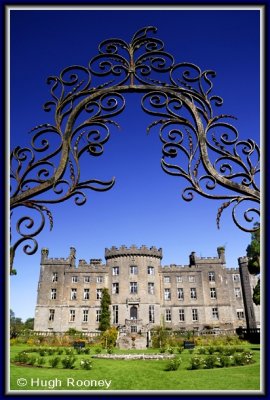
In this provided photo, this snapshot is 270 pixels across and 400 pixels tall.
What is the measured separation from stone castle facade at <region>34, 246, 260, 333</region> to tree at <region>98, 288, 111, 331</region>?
777mm

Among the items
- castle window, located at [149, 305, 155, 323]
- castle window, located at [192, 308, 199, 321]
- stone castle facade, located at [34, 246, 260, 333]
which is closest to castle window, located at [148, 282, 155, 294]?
stone castle facade, located at [34, 246, 260, 333]

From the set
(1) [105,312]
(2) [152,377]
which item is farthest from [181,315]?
(2) [152,377]

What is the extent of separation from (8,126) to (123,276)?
3644cm

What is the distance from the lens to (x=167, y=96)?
14.5 ft

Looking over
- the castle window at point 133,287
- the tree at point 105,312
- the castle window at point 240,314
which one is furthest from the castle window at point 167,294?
the castle window at point 240,314

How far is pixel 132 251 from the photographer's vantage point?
1542 inches

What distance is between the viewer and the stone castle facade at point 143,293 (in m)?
38.0

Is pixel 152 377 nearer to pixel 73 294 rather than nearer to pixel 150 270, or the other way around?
pixel 150 270

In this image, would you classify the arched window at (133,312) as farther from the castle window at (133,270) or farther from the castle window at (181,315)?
the castle window at (181,315)

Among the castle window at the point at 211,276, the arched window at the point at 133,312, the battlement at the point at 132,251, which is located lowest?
the arched window at the point at 133,312

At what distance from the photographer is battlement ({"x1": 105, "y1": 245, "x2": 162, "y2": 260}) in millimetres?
39131

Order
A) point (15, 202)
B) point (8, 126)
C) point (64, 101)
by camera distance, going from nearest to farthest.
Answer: point (8, 126), point (15, 202), point (64, 101)
